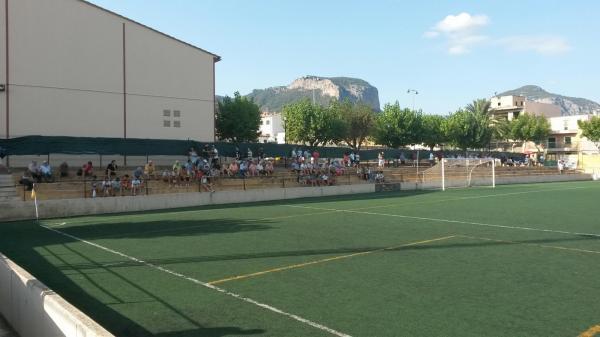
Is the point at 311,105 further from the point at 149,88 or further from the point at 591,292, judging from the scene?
the point at 591,292

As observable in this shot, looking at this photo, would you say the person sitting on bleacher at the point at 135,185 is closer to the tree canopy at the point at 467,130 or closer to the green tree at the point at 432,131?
the green tree at the point at 432,131

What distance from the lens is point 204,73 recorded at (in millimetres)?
37188

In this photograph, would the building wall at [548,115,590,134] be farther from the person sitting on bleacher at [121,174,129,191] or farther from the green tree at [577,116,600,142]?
the person sitting on bleacher at [121,174,129,191]

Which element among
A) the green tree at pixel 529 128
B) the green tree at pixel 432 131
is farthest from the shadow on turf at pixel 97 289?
the green tree at pixel 529 128

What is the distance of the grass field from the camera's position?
249 inches

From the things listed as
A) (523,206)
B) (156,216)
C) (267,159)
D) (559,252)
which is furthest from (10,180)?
(523,206)

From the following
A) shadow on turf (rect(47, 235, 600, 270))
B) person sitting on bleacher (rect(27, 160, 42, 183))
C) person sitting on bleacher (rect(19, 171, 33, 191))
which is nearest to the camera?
shadow on turf (rect(47, 235, 600, 270))

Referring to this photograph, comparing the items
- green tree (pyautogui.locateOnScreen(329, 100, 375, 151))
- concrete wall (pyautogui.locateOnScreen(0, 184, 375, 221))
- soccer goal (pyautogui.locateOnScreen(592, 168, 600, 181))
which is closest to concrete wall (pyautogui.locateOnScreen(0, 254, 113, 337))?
concrete wall (pyautogui.locateOnScreen(0, 184, 375, 221))

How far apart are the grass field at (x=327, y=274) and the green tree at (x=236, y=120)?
3888cm

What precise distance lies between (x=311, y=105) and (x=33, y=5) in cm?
4111

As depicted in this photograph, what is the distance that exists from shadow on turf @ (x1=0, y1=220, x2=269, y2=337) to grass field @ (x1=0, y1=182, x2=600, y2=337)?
0.09ft

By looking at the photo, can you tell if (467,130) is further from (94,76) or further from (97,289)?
(97,289)

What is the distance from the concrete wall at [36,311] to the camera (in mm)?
4391

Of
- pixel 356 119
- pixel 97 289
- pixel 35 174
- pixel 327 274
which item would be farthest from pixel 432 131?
pixel 97 289
